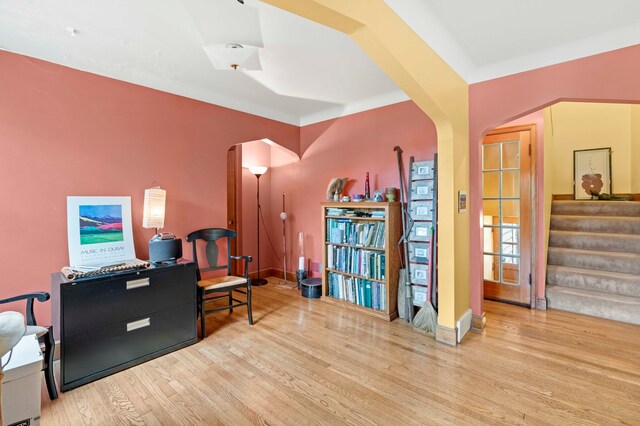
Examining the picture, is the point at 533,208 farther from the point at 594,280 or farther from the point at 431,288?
the point at 431,288

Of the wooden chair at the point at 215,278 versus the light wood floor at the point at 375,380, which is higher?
the wooden chair at the point at 215,278

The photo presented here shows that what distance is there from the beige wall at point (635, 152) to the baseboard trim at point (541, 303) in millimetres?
2704

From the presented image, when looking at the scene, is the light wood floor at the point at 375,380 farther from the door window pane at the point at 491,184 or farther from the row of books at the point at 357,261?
the door window pane at the point at 491,184

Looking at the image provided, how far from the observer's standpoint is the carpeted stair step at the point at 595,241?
3.62 m

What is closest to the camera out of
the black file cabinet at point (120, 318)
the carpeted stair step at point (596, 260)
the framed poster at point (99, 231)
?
the black file cabinet at point (120, 318)

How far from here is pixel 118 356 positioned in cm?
226

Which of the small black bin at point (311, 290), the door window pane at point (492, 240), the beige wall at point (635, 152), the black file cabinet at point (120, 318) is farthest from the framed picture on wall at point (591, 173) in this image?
the black file cabinet at point (120, 318)

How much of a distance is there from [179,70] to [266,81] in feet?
2.70

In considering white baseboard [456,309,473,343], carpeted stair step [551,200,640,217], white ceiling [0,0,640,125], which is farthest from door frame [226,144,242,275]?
carpeted stair step [551,200,640,217]

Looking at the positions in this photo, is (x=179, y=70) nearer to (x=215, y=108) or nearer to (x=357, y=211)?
(x=215, y=108)

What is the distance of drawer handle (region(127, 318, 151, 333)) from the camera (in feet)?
7.60

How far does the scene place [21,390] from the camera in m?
1.56

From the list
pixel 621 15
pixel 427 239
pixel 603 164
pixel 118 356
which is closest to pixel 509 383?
pixel 427 239

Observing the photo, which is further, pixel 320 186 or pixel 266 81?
pixel 320 186
